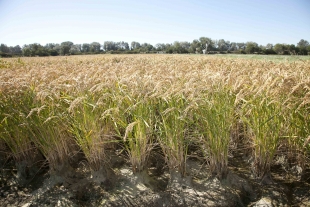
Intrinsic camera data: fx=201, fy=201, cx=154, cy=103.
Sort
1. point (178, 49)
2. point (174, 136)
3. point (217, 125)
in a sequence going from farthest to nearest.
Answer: point (178, 49) < point (174, 136) < point (217, 125)

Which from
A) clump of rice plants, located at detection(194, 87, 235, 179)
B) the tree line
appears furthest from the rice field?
the tree line

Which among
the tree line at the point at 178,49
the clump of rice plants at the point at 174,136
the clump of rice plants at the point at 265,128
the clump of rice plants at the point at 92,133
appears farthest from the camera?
the tree line at the point at 178,49

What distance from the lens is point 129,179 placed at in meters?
3.56

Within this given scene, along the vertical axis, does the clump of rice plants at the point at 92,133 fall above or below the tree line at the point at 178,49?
below

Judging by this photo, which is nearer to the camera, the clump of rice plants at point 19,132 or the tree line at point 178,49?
the clump of rice plants at point 19,132

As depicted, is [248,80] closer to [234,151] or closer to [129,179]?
[234,151]

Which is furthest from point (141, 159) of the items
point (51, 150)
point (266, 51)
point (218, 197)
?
point (266, 51)

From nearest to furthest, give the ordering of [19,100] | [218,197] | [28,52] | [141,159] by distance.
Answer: [218,197] < [141,159] < [19,100] < [28,52]

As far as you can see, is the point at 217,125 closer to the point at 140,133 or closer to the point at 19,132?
the point at 140,133

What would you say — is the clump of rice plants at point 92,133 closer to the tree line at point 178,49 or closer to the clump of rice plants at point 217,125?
the clump of rice plants at point 217,125

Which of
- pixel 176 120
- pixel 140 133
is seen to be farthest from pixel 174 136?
pixel 140 133

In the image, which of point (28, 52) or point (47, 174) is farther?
point (28, 52)

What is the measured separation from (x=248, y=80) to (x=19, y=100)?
174 inches

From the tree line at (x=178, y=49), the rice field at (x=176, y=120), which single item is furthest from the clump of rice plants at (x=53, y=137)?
the tree line at (x=178, y=49)
